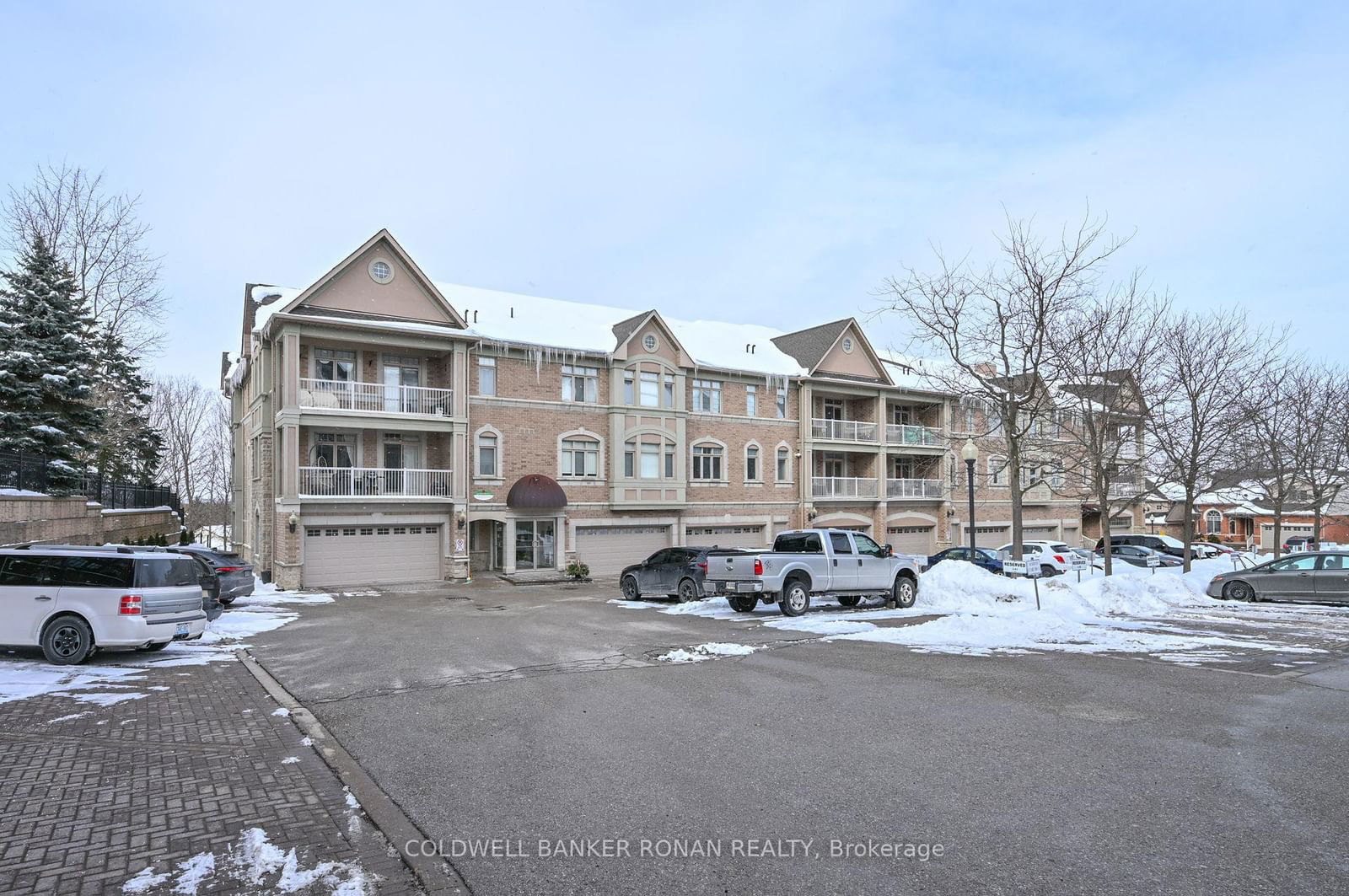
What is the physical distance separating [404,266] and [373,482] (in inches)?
307

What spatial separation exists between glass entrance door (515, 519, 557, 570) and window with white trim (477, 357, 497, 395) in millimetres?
5140

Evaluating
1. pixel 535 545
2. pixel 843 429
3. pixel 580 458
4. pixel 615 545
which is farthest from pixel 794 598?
pixel 843 429

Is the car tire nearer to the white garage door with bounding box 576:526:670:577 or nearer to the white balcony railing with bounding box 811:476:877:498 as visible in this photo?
the white garage door with bounding box 576:526:670:577

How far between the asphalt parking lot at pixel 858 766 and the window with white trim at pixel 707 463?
24.1 meters

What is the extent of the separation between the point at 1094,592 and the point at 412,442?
22926 mm

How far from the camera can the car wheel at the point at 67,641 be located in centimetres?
1169

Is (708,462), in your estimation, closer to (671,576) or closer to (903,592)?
(671,576)

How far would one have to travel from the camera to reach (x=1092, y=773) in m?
6.69

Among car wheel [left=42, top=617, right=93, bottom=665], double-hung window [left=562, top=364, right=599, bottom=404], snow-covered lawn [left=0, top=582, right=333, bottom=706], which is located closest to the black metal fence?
snow-covered lawn [left=0, top=582, right=333, bottom=706]

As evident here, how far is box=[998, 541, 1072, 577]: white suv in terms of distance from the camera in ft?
102

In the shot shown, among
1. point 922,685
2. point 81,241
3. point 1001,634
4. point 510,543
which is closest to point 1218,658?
point 1001,634

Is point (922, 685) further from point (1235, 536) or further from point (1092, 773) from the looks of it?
point (1235, 536)

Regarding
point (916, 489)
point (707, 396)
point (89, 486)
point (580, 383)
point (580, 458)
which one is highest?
point (580, 383)

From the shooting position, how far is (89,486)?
26.9 meters
